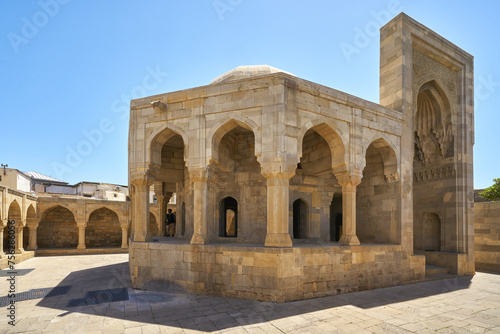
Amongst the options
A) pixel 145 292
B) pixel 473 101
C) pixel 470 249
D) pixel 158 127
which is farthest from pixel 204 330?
pixel 473 101

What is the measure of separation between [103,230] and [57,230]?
2.69 m

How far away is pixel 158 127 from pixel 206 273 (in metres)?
4.23

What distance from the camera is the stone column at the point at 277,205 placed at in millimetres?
7426

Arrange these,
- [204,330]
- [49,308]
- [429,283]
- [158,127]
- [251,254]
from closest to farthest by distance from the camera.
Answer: [204,330], [49,308], [251,254], [158,127], [429,283]

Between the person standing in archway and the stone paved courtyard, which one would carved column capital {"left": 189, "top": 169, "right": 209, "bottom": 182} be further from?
the person standing in archway

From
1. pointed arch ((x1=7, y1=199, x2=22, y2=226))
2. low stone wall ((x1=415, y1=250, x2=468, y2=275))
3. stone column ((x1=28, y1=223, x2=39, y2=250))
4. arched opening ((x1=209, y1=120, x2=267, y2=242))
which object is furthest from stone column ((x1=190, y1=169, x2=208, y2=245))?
stone column ((x1=28, y1=223, x2=39, y2=250))

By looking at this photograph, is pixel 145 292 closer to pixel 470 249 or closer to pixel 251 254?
pixel 251 254

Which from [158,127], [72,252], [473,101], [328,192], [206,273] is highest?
[473,101]

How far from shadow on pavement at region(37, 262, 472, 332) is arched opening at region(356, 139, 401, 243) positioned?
1.83m

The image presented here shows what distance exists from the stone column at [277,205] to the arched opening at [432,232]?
8451 mm

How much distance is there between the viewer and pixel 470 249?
12000 mm

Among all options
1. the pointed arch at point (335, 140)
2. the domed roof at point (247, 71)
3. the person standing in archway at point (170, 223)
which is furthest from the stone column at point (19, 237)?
the pointed arch at point (335, 140)

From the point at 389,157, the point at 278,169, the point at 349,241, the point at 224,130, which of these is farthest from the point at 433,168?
the point at 224,130

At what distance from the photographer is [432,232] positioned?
12.9 m
